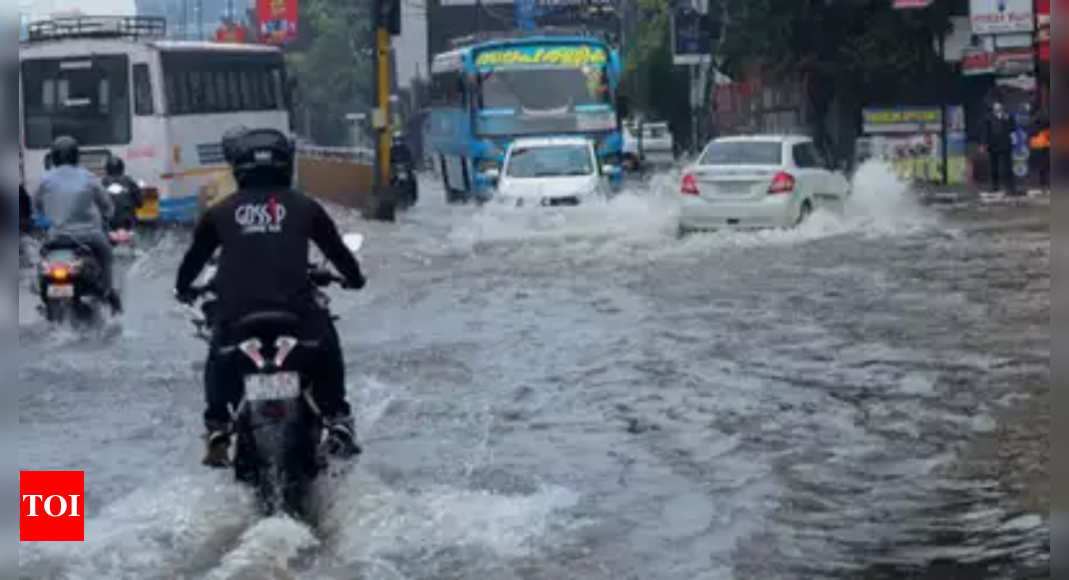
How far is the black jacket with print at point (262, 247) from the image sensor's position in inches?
328

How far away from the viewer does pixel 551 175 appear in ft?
91.9

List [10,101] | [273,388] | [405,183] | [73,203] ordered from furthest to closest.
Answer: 1. [405,183]
2. [73,203]
3. [273,388]
4. [10,101]

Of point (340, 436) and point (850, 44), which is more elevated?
point (850, 44)

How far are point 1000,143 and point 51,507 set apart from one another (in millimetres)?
27178

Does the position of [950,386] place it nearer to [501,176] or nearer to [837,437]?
[837,437]

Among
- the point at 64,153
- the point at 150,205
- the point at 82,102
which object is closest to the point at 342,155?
the point at 82,102

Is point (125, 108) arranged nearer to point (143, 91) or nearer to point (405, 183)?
point (143, 91)

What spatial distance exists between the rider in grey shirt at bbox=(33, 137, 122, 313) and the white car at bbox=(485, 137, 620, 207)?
38.8 ft

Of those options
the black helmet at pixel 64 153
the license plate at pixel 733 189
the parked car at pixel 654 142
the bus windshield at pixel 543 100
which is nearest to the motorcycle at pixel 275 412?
the black helmet at pixel 64 153

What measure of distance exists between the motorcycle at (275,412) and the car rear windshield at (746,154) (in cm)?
1778

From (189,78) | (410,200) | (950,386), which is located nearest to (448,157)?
(410,200)

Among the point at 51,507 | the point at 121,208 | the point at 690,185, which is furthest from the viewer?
the point at 690,185

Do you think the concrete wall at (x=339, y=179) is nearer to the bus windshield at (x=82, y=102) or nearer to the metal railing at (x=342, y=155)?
the metal railing at (x=342, y=155)

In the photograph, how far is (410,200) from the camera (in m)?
43.2
